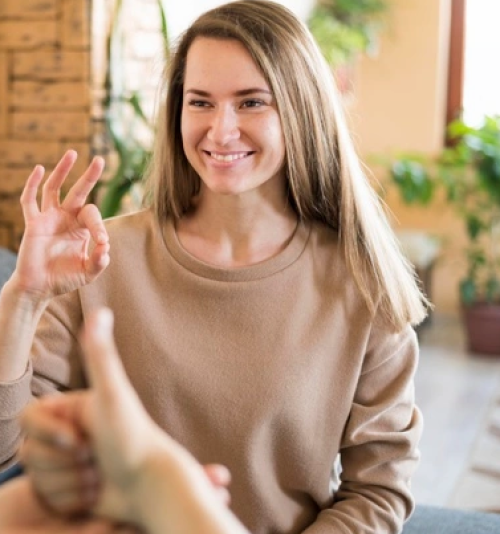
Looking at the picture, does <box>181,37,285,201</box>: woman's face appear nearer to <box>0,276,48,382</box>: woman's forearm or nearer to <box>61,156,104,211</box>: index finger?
<box>61,156,104,211</box>: index finger

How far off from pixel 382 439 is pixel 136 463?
889 millimetres

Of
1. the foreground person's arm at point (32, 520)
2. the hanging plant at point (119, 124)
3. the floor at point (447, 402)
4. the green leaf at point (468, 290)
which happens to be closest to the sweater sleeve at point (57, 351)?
the foreground person's arm at point (32, 520)

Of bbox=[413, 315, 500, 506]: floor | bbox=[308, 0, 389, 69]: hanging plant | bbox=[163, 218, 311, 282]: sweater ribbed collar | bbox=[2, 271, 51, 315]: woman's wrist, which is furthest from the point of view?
bbox=[308, 0, 389, 69]: hanging plant

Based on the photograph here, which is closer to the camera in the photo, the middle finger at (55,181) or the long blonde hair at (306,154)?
the middle finger at (55,181)

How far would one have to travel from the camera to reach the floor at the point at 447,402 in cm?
335

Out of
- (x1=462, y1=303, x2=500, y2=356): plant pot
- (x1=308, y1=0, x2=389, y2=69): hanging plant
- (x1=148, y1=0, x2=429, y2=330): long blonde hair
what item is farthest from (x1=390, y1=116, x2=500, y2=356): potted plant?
(x1=148, y1=0, x2=429, y2=330): long blonde hair

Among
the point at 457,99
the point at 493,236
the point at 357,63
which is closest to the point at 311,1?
the point at 357,63

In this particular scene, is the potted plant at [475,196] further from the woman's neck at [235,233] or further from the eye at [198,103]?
the eye at [198,103]

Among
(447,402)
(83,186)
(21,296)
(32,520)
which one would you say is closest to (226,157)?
(83,186)

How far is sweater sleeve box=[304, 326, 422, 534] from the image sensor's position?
4.25 ft

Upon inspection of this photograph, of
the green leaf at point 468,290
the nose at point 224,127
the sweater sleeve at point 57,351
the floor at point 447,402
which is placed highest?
the nose at point 224,127

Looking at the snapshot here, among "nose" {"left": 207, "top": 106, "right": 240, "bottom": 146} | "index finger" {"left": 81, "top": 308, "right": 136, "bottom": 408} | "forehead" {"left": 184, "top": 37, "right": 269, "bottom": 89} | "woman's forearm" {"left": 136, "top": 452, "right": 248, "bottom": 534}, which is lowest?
"woman's forearm" {"left": 136, "top": 452, "right": 248, "bottom": 534}

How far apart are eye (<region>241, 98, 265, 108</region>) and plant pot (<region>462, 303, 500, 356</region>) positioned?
13.4ft

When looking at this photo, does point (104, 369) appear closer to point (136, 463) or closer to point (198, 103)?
point (136, 463)
